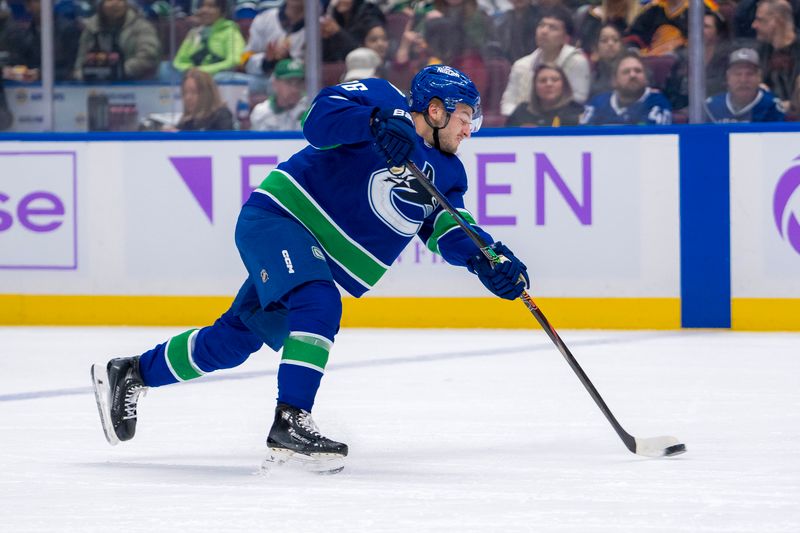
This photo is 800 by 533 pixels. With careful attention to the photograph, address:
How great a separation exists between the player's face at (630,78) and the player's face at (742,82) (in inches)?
13.6

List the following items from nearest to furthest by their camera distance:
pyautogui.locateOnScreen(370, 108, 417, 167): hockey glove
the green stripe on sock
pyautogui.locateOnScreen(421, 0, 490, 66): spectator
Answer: pyautogui.locateOnScreen(370, 108, 417, 167): hockey glove
the green stripe on sock
pyautogui.locateOnScreen(421, 0, 490, 66): spectator

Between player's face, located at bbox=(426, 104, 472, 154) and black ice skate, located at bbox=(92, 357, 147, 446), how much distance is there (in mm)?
867

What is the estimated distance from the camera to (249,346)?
3281 millimetres

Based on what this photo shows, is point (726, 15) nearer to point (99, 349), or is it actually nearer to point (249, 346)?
point (99, 349)

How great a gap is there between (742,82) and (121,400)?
138 inches

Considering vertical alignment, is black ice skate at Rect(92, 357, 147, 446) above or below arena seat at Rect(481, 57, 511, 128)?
below

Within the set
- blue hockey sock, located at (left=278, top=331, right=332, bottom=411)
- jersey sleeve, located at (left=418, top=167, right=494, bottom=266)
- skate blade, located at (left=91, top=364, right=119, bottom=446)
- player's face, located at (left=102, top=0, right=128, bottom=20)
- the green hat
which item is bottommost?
skate blade, located at (left=91, top=364, right=119, bottom=446)

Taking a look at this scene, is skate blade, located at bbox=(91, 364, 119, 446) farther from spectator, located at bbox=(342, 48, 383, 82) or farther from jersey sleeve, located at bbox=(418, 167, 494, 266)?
spectator, located at bbox=(342, 48, 383, 82)

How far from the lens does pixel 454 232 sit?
11.0ft

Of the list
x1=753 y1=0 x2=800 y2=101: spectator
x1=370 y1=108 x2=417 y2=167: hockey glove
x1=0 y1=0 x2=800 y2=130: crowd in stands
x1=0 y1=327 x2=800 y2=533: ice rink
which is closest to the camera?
x1=0 y1=327 x2=800 y2=533: ice rink

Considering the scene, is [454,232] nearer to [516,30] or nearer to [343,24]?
[516,30]

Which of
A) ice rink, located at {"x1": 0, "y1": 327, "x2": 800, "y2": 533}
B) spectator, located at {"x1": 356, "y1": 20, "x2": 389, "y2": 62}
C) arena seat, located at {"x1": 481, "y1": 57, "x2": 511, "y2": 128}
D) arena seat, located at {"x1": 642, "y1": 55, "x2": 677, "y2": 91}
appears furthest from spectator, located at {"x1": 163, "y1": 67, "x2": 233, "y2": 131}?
arena seat, located at {"x1": 642, "y1": 55, "x2": 677, "y2": 91}

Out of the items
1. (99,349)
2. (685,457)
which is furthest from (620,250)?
(685,457)

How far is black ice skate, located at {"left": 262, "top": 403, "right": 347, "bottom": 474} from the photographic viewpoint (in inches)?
117
